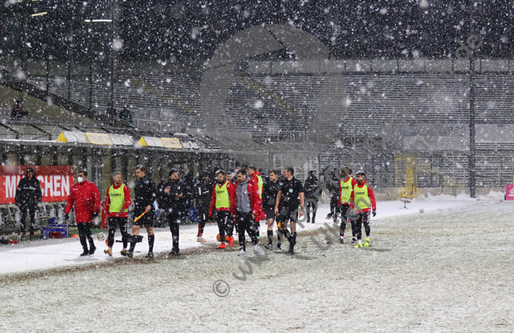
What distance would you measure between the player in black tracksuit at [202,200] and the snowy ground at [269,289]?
1.95 m

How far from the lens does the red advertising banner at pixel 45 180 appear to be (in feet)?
53.7

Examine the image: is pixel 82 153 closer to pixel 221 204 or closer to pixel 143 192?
pixel 221 204

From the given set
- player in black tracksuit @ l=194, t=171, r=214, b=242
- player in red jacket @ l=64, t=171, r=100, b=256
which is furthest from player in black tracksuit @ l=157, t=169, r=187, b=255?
player in black tracksuit @ l=194, t=171, r=214, b=242

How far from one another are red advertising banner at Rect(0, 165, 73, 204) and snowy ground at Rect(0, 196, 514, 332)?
2.36m

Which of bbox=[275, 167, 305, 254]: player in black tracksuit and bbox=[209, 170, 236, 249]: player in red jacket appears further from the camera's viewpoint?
bbox=[209, 170, 236, 249]: player in red jacket

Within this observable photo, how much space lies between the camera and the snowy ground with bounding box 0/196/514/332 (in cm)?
640

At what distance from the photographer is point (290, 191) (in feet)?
43.9

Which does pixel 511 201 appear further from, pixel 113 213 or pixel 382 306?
pixel 382 306

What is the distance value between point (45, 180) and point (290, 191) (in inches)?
327

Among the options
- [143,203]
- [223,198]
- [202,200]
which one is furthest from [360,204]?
[143,203]

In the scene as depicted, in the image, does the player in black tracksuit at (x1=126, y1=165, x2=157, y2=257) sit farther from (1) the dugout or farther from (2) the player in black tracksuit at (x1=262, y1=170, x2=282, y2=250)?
(1) the dugout

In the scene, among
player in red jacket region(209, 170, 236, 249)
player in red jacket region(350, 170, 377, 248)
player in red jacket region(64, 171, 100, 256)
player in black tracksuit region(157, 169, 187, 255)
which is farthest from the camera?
player in red jacket region(350, 170, 377, 248)

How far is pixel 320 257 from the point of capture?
40.1ft

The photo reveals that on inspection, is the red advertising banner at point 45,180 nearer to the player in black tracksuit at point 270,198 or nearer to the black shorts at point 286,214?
the player in black tracksuit at point 270,198
